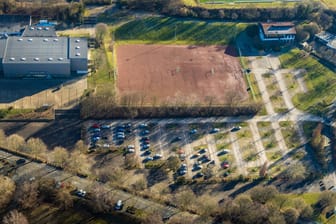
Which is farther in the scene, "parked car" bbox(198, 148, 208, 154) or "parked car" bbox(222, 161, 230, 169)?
"parked car" bbox(198, 148, 208, 154)

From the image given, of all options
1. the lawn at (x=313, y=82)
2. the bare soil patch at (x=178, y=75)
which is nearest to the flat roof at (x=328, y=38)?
the lawn at (x=313, y=82)

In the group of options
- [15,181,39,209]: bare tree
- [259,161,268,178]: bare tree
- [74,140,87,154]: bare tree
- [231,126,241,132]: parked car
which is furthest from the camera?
[231,126,241,132]: parked car

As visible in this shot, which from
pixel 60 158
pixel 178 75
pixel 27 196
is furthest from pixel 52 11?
pixel 27 196

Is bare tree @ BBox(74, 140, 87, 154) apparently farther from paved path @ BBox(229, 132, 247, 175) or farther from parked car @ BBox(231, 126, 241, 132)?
parked car @ BBox(231, 126, 241, 132)

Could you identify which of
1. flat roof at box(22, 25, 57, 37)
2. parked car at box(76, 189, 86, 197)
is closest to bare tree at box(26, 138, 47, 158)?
parked car at box(76, 189, 86, 197)

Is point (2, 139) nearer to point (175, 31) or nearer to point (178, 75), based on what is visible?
point (178, 75)

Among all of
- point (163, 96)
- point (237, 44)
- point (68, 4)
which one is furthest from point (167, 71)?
point (68, 4)
